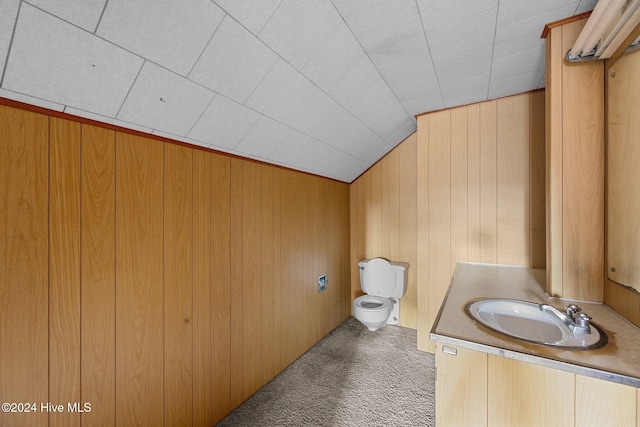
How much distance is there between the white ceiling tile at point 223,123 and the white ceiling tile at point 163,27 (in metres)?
0.28

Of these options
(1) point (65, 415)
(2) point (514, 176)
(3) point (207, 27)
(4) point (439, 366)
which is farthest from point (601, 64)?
(1) point (65, 415)

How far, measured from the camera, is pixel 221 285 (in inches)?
67.1

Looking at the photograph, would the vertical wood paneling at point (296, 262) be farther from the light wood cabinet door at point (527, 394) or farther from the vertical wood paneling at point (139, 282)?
the light wood cabinet door at point (527, 394)

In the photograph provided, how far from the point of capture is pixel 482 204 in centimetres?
227

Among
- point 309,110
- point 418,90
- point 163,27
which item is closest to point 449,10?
point 418,90

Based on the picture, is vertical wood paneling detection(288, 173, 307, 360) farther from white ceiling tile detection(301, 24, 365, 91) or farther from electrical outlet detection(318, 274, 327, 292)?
white ceiling tile detection(301, 24, 365, 91)

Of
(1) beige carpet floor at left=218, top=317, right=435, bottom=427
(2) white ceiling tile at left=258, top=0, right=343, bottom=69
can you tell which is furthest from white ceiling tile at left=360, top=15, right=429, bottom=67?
(1) beige carpet floor at left=218, top=317, right=435, bottom=427

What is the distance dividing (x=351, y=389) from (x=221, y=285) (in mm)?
1234

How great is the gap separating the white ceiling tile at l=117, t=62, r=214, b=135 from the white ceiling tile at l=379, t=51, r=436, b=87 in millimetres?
1120

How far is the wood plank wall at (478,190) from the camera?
2.11m

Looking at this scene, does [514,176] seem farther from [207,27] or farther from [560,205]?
[207,27]

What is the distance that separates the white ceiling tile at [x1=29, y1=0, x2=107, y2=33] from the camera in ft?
2.55

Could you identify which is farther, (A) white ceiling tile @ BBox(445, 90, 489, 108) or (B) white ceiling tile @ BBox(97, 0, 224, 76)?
(A) white ceiling tile @ BBox(445, 90, 489, 108)

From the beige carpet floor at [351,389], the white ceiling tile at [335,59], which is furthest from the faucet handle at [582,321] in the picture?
the white ceiling tile at [335,59]
